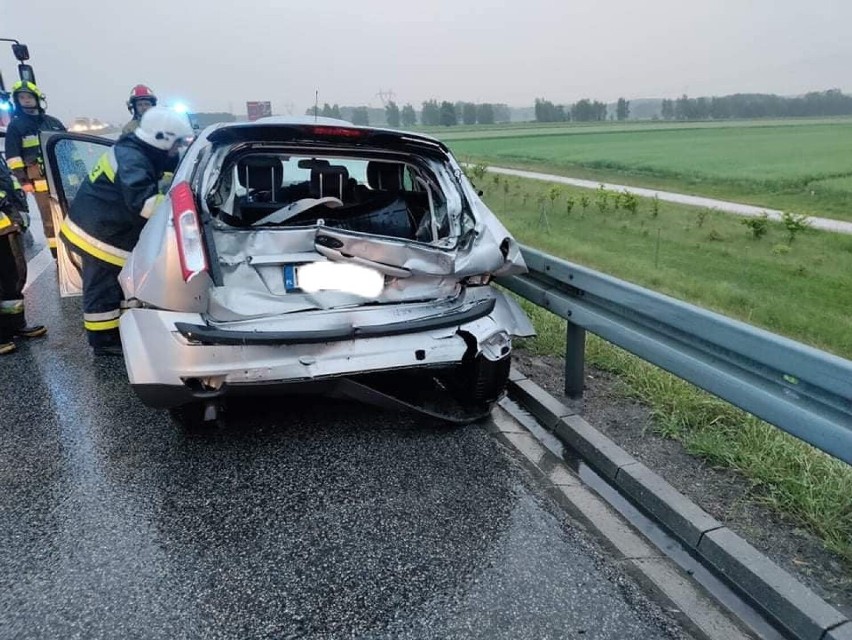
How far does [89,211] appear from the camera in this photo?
5016 millimetres

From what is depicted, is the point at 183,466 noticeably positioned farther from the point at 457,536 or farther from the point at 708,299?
the point at 708,299

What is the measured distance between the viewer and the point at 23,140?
860 cm

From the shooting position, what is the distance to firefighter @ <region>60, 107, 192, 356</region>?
4.75 meters

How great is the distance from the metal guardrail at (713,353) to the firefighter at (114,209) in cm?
277

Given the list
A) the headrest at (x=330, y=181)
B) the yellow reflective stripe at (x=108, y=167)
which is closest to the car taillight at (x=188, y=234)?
the headrest at (x=330, y=181)

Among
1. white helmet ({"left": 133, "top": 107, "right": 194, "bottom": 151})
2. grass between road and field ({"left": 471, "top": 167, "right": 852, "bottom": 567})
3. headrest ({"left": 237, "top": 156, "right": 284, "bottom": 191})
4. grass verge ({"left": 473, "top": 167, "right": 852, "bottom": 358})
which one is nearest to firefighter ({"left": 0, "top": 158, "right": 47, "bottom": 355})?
white helmet ({"left": 133, "top": 107, "right": 194, "bottom": 151})

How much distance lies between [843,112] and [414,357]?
114723mm

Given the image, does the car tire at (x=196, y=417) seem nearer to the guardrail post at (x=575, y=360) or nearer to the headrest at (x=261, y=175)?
the headrest at (x=261, y=175)

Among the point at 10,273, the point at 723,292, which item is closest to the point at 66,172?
the point at 10,273

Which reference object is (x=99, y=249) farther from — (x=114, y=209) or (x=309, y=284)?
(x=309, y=284)

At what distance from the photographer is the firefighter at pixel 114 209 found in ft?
15.6

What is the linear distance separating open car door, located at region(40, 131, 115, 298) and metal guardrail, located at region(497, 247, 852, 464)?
3.92 metres

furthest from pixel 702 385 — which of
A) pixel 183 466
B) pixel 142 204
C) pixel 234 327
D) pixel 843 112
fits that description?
pixel 843 112

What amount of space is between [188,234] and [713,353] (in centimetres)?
248
